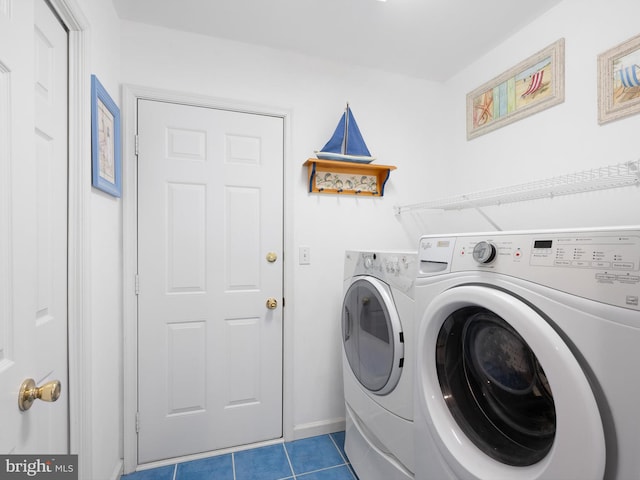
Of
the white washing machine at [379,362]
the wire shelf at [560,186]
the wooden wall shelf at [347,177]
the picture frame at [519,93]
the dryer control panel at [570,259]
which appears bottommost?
the white washing machine at [379,362]

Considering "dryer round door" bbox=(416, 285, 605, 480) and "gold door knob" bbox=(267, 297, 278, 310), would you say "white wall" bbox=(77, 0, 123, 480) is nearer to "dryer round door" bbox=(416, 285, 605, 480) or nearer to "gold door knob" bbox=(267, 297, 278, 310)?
"gold door knob" bbox=(267, 297, 278, 310)

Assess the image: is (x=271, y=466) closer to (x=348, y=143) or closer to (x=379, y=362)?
(x=379, y=362)

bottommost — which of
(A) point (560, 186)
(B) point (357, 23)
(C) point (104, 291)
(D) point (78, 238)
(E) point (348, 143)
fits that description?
(C) point (104, 291)

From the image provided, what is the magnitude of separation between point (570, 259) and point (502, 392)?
0.49 m

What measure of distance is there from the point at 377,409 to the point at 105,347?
1.26 meters

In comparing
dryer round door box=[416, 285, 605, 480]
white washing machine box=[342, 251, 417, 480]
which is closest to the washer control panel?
white washing machine box=[342, 251, 417, 480]

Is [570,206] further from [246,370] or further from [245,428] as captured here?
[245,428]

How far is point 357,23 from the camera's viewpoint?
168 centimetres

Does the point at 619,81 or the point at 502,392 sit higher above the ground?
the point at 619,81

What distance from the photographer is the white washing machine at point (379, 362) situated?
1213 mm

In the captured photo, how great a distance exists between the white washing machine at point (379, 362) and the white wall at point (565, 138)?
A: 0.90 m

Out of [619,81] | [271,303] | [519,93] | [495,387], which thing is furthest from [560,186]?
[271,303]

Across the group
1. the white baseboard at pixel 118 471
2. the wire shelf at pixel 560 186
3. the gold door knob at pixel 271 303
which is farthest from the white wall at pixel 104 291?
the wire shelf at pixel 560 186

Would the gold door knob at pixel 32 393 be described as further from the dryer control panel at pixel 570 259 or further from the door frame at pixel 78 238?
the dryer control panel at pixel 570 259
